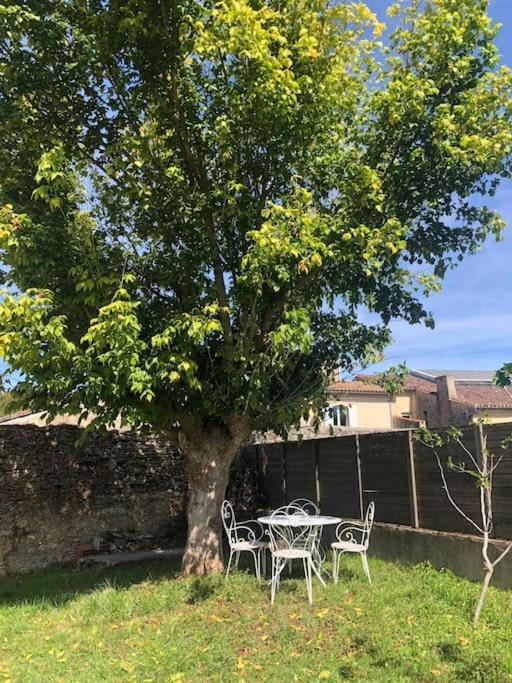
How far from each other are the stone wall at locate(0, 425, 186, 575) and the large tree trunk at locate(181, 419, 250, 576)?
316 cm

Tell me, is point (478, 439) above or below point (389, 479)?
above

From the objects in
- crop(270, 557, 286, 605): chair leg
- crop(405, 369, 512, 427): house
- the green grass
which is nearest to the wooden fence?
the green grass

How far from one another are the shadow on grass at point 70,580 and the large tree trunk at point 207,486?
0.63m

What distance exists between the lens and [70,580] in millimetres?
8281

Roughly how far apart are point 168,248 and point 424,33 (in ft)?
13.8

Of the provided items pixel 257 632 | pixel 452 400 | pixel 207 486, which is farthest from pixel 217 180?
pixel 452 400

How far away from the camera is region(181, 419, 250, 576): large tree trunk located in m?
7.61

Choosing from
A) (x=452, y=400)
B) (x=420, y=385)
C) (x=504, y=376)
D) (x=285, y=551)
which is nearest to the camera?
(x=504, y=376)

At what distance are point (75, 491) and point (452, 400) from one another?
2041 cm

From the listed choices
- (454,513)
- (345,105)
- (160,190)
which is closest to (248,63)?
(345,105)

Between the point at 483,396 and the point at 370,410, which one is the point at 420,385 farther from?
the point at 370,410

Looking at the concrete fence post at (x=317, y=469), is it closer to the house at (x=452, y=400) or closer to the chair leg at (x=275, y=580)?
the chair leg at (x=275, y=580)

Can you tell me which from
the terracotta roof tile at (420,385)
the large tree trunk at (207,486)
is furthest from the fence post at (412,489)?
the terracotta roof tile at (420,385)

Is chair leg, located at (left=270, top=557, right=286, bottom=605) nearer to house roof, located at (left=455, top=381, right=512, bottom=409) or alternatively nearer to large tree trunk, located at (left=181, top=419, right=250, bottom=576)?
large tree trunk, located at (left=181, top=419, right=250, bottom=576)
